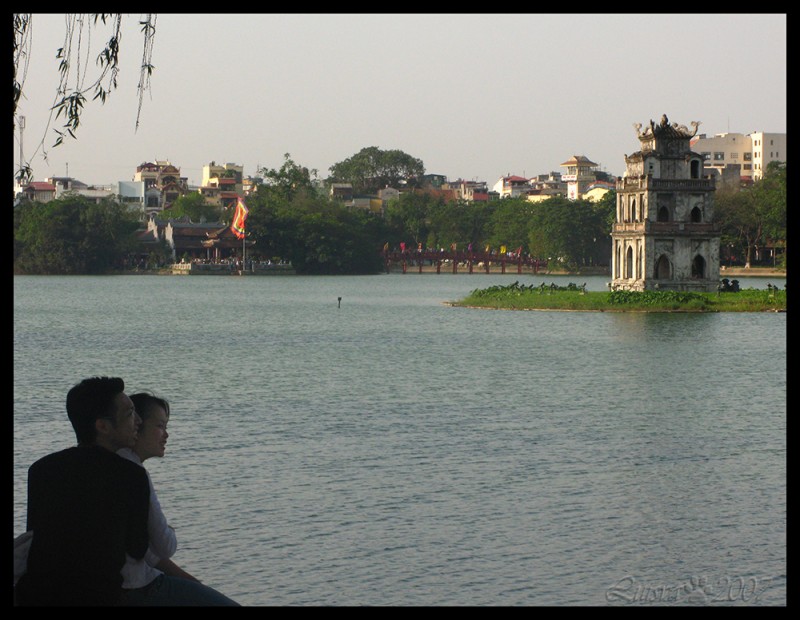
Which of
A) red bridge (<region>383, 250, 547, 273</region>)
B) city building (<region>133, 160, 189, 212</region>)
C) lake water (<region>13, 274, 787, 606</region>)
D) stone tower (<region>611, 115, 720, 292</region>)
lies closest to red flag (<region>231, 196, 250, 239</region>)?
red bridge (<region>383, 250, 547, 273</region>)

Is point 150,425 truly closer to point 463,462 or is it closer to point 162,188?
point 463,462

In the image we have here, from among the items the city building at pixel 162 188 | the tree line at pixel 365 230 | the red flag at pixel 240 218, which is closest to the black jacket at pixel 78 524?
the tree line at pixel 365 230

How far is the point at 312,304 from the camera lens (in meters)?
88.1

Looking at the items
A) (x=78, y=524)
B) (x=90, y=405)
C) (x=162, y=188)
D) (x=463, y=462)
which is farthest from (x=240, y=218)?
(x=78, y=524)

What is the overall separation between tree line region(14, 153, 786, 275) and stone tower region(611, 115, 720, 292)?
156ft

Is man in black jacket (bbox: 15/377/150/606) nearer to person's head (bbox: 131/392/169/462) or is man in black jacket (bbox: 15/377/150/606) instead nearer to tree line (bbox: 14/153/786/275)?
person's head (bbox: 131/392/169/462)

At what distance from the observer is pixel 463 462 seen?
2292 centimetres

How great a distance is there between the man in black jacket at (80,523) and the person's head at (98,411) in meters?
0.06

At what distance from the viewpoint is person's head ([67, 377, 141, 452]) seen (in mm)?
6445

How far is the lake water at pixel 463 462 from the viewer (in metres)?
15.3

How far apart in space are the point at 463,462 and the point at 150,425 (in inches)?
643

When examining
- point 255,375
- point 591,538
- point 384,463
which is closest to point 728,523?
point 591,538
